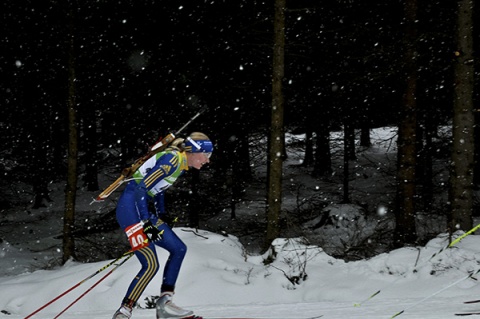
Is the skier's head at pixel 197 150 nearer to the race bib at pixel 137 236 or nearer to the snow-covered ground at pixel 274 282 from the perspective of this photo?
the race bib at pixel 137 236

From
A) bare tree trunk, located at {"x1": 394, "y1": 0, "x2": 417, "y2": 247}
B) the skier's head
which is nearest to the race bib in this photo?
the skier's head

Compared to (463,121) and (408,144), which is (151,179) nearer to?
(463,121)

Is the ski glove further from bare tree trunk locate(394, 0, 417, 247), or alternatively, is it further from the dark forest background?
the dark forest background

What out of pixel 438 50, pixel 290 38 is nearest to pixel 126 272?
pixel 438 50

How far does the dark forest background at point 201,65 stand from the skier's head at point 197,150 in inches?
364

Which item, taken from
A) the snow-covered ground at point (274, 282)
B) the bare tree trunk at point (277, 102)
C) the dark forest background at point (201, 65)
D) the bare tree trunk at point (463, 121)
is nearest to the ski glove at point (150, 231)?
the snow-covered ground at point (274, 282)

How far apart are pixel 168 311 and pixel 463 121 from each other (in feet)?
21.8

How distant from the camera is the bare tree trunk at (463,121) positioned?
930 cm

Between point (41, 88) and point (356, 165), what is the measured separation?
1716cm

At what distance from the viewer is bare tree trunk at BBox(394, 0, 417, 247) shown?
12.1 meters

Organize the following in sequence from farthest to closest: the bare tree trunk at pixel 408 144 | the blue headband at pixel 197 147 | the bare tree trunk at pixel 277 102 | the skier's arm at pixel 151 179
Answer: the bare tree trunk at pixel 408 144 → the bare tree trunk at pixel 277 102 → the blue headband at pixel 197 147 → the skier's arm at pixel 151 179

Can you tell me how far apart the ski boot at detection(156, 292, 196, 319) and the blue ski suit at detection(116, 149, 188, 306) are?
9cm

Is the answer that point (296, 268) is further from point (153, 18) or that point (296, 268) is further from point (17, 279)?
point (153, 18)

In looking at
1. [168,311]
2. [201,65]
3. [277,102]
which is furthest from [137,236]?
[201,65]
